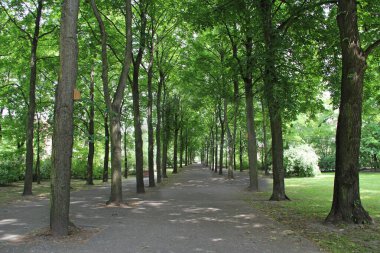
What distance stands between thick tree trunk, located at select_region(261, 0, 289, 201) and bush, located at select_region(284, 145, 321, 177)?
16389 mm

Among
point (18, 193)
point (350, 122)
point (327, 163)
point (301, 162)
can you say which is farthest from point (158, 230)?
point (327, 163)

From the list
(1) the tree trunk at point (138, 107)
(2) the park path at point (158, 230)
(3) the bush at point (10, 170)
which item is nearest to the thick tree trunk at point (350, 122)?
(2) the park path at point (158, 230)

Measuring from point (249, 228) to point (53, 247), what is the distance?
4565 mm

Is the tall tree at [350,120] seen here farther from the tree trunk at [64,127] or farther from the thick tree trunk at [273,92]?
the tree trunk at [64,127]

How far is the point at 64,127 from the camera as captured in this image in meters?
7.79

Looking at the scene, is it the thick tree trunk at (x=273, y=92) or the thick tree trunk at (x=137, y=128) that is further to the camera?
the thick tree trunk at (x=137, y=128)

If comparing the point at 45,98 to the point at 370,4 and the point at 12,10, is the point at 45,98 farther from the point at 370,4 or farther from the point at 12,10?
the point at 370,4

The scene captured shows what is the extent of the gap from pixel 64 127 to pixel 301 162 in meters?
25.4

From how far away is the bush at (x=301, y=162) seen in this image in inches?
1168

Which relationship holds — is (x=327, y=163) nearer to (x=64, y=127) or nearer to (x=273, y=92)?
(x=273, y=92)

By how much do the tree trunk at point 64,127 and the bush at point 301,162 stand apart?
24.9 m

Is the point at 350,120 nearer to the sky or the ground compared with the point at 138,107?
nearer to the ground

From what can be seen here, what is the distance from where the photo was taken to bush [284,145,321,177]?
29656 millimetres

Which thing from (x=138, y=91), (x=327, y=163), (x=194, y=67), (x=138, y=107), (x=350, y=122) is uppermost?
(x=194, y=67)
